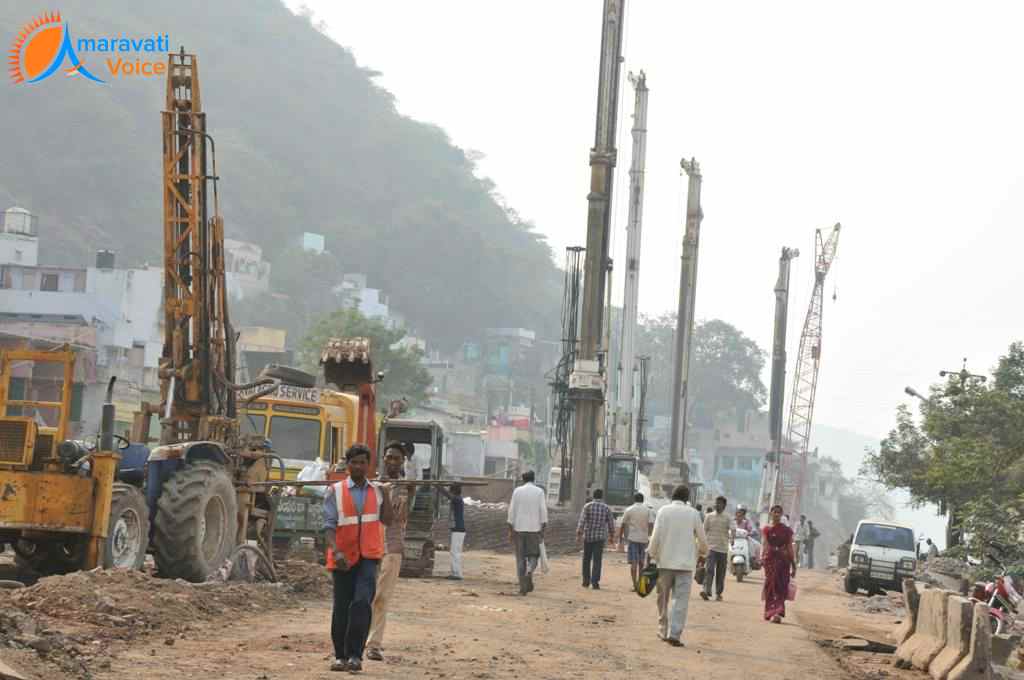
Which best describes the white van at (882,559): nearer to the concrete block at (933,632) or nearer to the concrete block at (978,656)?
the concrete block at (933,632)

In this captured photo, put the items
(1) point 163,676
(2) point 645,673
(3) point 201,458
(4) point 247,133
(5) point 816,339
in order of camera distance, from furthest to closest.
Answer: (4) point 247,133
(5) point 816,339
(3) point 201,458
(2) point 645,673
(1) point 163,676

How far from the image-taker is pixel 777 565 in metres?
22.0

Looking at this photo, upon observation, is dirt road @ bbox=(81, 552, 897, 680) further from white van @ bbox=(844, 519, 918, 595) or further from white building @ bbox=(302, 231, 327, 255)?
white building @ bbox=(302, 231, 327, 255)

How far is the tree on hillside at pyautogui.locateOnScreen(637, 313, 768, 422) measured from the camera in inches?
6983

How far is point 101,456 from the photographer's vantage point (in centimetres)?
1712

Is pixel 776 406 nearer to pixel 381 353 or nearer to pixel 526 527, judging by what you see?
pixel 381 353

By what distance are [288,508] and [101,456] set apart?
24.2 ft

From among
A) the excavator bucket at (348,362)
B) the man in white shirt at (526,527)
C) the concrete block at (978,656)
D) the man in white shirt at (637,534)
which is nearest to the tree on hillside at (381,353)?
the man in white shirt at (637,534)

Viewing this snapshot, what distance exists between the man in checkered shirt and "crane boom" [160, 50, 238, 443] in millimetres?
6535

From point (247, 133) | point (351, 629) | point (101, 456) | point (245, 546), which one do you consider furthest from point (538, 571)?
point (247, 133)

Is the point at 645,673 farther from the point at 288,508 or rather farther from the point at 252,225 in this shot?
the point at 252,225

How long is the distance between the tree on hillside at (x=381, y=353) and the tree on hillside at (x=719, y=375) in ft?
274

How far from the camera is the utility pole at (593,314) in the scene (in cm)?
5209

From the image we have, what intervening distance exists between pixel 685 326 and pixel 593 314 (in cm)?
2835
